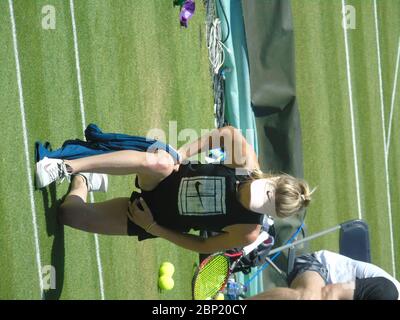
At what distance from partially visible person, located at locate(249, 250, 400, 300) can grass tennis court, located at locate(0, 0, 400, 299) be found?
5.99 feet

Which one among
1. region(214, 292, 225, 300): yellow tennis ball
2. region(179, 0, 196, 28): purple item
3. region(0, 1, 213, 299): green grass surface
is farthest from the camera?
region(179, 0, 196, 28): purple item

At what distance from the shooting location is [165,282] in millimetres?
7891

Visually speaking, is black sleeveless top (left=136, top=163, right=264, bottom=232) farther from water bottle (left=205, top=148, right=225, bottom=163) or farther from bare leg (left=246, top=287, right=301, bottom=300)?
water bottle (left=205, top=148, right=225, bottom=163)

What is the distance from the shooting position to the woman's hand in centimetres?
579

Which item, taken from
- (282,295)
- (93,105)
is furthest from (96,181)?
(282,295)

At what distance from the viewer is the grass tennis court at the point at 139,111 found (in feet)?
20.0

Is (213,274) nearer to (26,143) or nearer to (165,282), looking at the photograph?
(165,282)

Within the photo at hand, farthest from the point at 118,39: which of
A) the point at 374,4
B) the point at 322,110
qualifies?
the point at 374,4

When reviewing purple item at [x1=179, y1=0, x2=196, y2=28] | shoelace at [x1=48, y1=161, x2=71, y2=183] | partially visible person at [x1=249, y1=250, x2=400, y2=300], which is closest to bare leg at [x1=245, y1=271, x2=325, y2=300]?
partially visible person at [x1=249, y1=250, x2=400, y2=300]

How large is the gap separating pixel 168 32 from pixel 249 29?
1.53 metres

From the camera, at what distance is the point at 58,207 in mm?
6340

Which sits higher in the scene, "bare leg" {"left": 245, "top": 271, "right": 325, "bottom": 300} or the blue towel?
the blue towel

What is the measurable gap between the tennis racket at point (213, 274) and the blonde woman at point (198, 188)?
185cm

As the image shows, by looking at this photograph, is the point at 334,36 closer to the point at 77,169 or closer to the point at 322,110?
the point at 322,110
